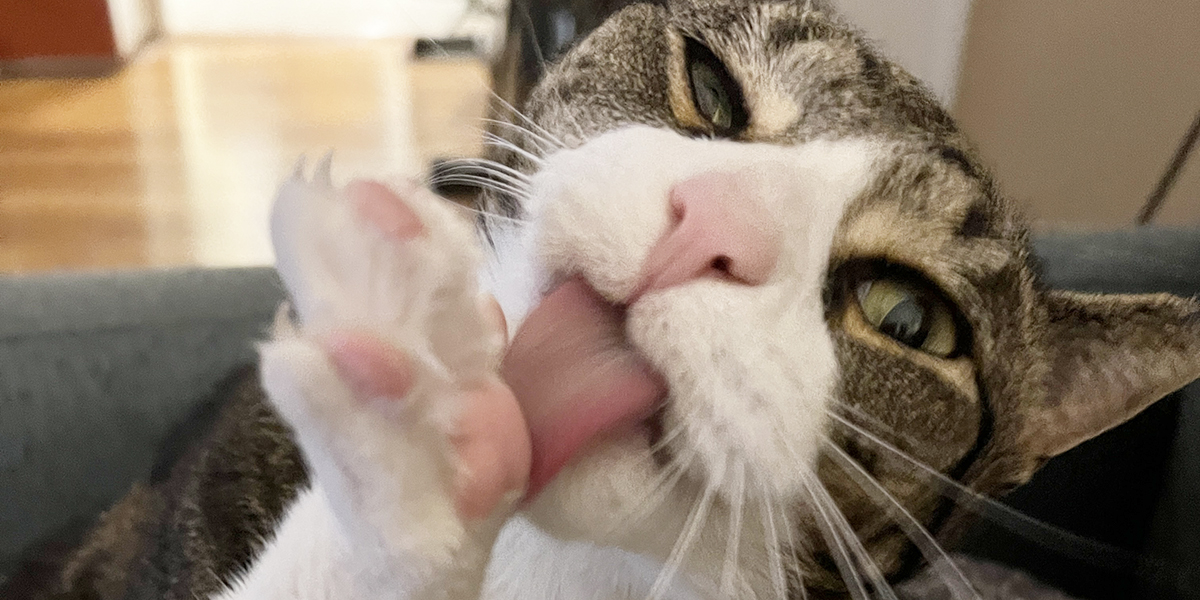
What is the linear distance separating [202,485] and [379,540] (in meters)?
0.66

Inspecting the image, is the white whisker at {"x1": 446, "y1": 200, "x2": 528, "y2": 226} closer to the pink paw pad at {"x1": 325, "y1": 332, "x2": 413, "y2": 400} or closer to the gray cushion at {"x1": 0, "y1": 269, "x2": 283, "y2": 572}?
the pink paw pad at {"x1": 325, "y1": 332, "x2": 413, "y2": 400}

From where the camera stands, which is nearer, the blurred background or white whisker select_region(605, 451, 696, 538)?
white whisker select_region(605, 451, 696, 538)

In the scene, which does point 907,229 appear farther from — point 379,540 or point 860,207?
point 379,540

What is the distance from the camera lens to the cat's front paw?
312mm

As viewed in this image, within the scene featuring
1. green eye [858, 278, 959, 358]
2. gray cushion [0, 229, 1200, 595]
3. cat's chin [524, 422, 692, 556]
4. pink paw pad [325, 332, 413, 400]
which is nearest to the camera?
pink paw pad [325, 332, 413, 400]

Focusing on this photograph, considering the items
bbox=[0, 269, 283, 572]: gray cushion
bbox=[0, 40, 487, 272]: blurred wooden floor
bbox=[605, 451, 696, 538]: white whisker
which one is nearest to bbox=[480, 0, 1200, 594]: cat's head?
bbox=[605, 451, 696, 538]: white whisker

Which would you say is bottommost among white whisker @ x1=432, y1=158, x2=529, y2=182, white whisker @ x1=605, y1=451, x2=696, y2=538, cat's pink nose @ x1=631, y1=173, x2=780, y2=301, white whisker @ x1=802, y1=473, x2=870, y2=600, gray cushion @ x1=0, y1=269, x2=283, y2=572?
gray cushion @ x1=0, y1=269, x2=283, y2=572

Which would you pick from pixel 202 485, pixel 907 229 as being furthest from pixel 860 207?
pixel 202 485

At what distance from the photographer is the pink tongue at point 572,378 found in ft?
1.31

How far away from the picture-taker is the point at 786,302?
0.46 metres

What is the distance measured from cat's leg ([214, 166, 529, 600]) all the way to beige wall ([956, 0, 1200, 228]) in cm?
107

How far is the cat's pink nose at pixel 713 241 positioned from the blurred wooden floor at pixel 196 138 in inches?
47.5

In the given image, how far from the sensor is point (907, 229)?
558 millimetres

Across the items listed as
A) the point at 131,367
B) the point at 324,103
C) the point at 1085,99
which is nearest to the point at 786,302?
the point at 131,367
